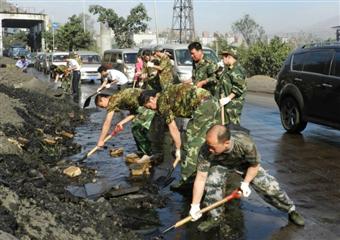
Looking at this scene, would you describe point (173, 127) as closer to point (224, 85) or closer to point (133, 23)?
point (224, 85)

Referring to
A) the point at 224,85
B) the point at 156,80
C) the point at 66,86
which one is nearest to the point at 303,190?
the point at 224,85

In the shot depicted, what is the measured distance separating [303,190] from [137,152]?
328 cm

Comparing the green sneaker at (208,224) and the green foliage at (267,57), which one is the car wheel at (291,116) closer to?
the green sneaker at (208,224)

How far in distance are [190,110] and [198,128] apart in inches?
10.6

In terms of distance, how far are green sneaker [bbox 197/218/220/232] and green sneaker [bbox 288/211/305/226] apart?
0.75 m

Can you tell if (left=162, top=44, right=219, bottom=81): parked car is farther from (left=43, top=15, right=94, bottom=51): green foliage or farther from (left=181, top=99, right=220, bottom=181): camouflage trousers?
(left=43, top=15, right=94, bottom=51): green foliage

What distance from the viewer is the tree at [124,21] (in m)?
46.4

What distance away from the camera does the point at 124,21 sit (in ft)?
155

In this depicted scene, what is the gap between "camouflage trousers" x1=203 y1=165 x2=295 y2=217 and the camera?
527 centimetres

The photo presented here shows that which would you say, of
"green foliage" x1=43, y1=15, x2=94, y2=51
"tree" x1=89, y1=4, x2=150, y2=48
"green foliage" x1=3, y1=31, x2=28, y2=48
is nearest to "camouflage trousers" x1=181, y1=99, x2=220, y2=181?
"tree" x1=89, y1=4, x2=150, y2=48

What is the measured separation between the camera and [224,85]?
857cm

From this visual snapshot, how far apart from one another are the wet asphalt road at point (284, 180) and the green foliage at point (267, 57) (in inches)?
506

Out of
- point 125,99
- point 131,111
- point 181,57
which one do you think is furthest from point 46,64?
point 125,99

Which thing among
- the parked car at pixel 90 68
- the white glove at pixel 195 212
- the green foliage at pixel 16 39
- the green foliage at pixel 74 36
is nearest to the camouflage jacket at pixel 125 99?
the white glove at pixel 195 212
